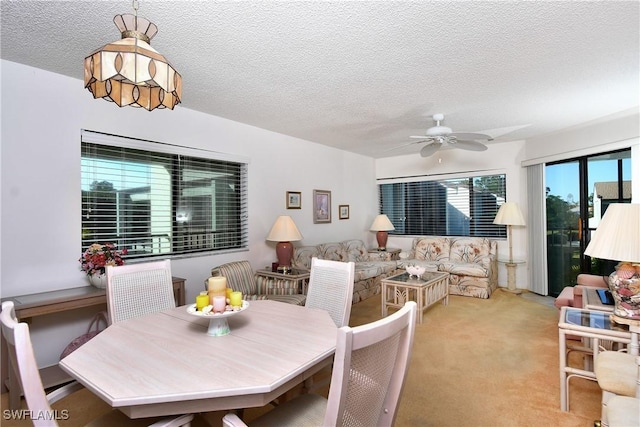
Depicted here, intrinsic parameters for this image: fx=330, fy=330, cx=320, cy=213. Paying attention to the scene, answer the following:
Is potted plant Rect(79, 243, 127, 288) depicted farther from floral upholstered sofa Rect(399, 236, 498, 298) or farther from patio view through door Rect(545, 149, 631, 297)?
patio view through door Rect(545, 149, 631, 297)

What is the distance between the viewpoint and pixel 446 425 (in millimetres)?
1997

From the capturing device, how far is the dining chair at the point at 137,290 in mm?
2032

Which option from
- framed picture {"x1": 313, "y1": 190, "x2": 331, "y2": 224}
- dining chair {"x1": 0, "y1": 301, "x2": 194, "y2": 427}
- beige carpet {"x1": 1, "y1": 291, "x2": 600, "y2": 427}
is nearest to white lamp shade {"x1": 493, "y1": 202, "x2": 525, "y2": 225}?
beige carpet {"x1": 1, "y1": 291, "x2": 600, "y2": 427}

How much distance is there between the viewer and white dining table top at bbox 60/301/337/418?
112 centimetres

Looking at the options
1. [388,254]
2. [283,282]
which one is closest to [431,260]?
[388,254]

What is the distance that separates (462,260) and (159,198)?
4607mm

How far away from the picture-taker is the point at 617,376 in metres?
1.69

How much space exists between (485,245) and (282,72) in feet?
14.4

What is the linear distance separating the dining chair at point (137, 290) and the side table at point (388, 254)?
4084 mm

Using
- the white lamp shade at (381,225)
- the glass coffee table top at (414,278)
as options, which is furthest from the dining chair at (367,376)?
the white lamp shade at (381,225)

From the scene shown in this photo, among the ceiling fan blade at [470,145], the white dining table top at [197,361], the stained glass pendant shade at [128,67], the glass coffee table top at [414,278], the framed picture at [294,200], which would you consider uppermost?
the ceiling fan blade at [470,145]

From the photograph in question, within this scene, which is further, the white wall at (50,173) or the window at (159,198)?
the window at (159,198)

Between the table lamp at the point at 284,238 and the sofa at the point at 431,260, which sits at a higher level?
the table lamp at the point at 284,238

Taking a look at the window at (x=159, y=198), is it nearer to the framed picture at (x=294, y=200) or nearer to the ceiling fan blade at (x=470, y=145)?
the framed picture at (x=294, y=200)
